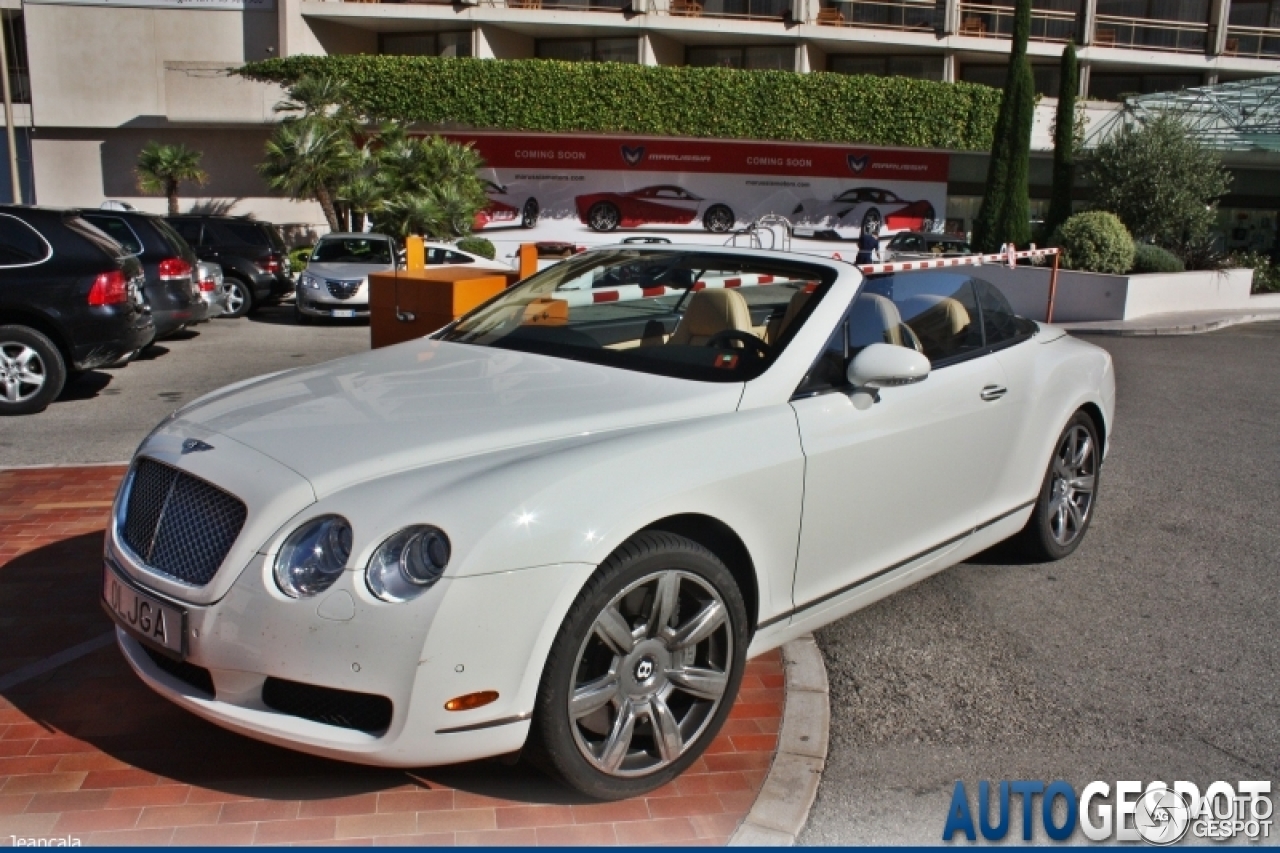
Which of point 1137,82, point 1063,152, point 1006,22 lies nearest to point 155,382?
point 1063,152

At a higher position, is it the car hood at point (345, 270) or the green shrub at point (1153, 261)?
the green shrub at point (1153, 261)

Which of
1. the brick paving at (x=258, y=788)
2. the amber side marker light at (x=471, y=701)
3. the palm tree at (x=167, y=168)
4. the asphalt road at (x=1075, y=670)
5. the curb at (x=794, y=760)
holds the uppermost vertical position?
the palm tree at (x=167, y=168)

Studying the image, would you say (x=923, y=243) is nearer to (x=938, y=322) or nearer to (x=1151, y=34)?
(x=1151, y=34)

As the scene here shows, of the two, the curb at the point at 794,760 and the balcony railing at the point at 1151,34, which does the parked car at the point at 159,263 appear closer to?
the curb at the point at 794,760

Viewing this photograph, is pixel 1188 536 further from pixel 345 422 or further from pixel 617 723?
pixel 345 422

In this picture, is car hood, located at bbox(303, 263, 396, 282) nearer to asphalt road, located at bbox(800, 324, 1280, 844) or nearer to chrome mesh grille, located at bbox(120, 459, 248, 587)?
asphalt road, located at bbox(800, 324, 1280, 844)

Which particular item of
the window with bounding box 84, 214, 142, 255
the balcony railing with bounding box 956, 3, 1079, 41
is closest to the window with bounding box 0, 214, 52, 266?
the window with bounding box 84, 214, 142, 255

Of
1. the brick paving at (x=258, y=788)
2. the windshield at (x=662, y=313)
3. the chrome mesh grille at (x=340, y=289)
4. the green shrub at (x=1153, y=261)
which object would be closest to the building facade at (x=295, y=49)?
the green shrub at (x=1153, y=261)

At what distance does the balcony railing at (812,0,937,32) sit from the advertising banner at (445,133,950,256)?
474 centimetres

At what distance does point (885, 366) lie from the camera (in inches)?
154

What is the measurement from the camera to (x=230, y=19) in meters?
34.9

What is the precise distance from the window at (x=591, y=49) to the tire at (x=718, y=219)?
18.1 ft

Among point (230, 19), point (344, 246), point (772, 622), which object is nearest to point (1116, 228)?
point (344, 246)

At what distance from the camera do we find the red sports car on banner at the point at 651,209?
1331 inches
